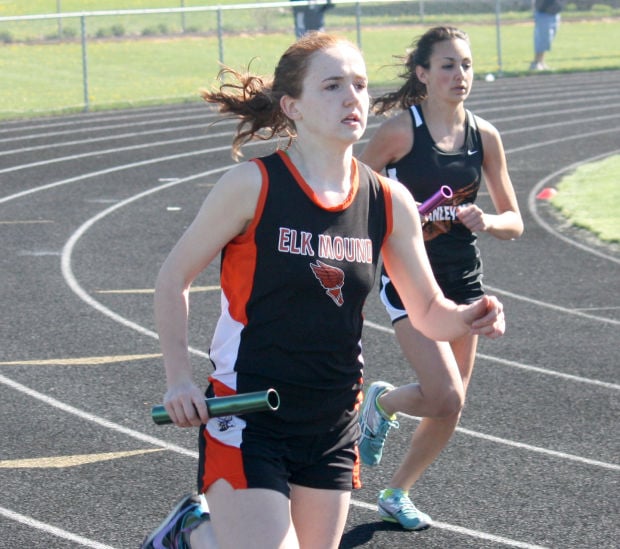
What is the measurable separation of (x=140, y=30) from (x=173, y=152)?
84.3 ft

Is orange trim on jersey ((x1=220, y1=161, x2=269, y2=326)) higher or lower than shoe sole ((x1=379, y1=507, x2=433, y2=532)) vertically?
higher

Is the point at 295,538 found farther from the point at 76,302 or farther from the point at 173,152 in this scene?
the point at 173,152

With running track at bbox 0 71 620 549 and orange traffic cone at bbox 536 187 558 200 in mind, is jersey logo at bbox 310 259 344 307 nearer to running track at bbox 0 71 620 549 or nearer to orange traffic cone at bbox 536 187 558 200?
running track at bbox 0 71 620 549

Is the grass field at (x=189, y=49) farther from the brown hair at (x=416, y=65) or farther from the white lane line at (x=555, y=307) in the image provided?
the brown hair at (x=416, y=65)

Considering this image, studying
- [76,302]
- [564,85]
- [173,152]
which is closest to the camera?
[76,302]

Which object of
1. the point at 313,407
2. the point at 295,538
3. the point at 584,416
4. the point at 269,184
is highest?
the point at 269,184

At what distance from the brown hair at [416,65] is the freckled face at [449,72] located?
4cm

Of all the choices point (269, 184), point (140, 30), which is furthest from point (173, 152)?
point (140, 30)

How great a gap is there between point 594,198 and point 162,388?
8.24 m

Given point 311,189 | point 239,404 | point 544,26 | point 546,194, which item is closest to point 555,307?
point 546,194

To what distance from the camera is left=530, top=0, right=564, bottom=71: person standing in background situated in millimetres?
31766

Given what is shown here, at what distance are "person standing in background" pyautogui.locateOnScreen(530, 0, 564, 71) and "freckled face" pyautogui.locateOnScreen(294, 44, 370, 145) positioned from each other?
28.8 m

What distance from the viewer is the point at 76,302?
10.0 metres

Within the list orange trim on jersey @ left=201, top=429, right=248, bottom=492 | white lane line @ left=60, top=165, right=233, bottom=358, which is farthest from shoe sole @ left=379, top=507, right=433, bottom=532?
white lane line @ left=60, top=165, right=233, bottom=358
